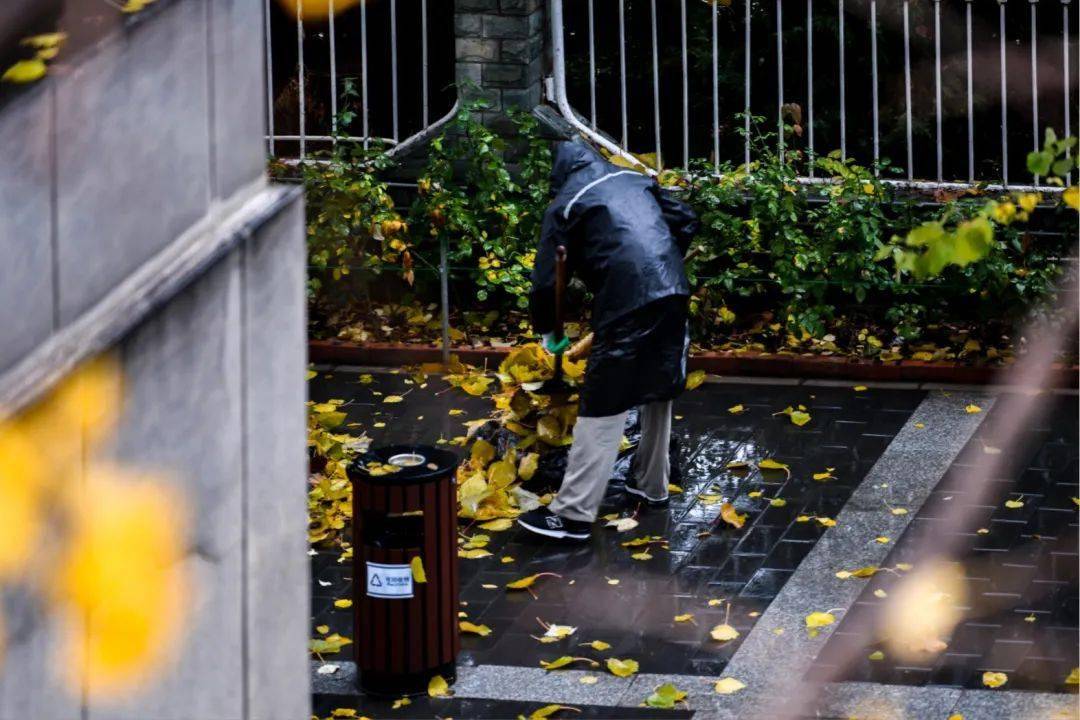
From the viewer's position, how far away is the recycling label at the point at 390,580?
634 cm

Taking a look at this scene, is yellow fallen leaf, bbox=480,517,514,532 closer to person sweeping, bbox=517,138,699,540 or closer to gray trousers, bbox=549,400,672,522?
person sweeping, bbox=517,138,699,540

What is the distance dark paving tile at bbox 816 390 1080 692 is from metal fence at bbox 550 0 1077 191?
2574 mm

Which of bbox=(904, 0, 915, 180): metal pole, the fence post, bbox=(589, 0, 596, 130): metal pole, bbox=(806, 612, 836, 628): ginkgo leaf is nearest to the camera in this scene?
bbox=(806, 612, 836, 628): ginkgo leaf

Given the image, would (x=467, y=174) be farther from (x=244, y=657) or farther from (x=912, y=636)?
(x=244, y=657)

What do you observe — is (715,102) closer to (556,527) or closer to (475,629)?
(556,527)

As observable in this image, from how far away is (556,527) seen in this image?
784 centimetres

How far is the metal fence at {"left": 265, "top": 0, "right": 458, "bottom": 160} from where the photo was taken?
11.5 meters

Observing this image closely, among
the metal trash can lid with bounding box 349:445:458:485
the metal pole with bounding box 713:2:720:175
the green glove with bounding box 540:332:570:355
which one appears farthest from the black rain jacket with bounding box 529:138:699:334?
the metal pole with bounding box 713:2:720:175

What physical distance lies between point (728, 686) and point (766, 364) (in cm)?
420

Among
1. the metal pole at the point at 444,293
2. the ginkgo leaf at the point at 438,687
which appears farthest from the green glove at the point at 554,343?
the metal pole at the point at 444,293

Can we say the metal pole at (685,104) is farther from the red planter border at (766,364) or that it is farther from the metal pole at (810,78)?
the red planter border at (766,364)

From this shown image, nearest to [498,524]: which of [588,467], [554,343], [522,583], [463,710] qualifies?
[588,467]

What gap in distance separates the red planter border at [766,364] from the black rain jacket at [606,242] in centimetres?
258

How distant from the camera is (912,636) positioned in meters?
6.68
